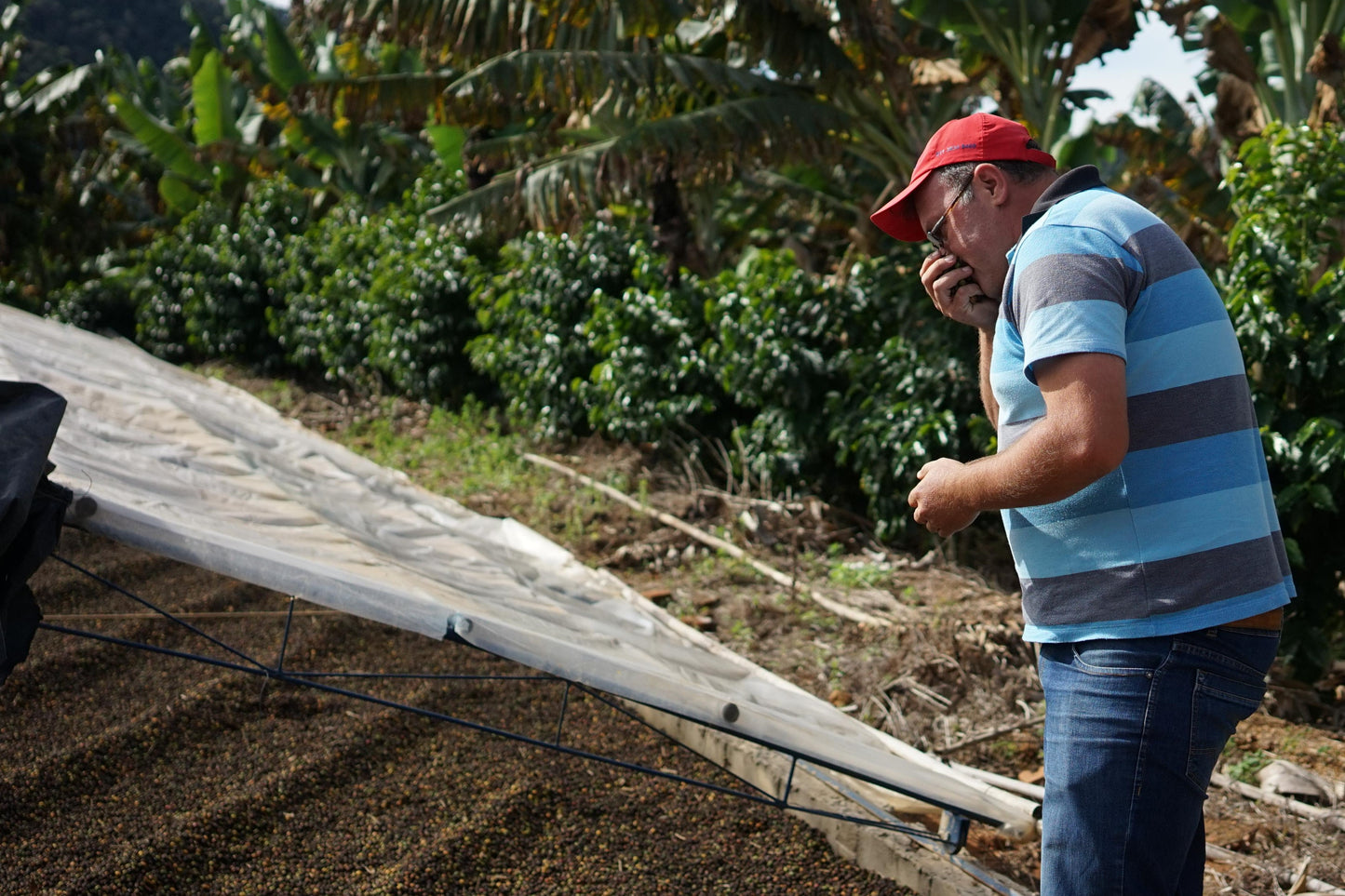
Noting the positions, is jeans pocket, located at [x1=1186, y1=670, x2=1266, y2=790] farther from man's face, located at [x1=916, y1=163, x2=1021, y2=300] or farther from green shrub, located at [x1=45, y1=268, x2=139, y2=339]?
green shrub, located at [x1=45, y1=268, x2=139, y2=339]

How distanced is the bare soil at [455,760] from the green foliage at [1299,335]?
0.49 metres

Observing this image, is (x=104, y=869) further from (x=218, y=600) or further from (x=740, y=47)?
(x=740, y=47)

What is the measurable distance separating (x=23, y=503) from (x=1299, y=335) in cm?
410

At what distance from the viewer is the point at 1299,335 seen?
3965mm

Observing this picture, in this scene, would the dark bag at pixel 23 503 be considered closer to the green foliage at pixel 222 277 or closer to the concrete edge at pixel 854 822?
the concrete edge at pixel 854 822

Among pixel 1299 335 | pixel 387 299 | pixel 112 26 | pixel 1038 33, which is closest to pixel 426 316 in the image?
pixel 387 299

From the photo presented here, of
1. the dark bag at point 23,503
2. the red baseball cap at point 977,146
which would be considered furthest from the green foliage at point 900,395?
the dark bag at point 23,503

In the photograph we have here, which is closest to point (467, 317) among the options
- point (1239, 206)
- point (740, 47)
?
point (740, 47)

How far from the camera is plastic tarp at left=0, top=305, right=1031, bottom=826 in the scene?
234cm

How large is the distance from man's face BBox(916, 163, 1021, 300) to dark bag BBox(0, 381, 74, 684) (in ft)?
5.65

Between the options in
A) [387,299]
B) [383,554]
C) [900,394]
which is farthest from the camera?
[387,299]

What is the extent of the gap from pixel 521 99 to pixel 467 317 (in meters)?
2.24

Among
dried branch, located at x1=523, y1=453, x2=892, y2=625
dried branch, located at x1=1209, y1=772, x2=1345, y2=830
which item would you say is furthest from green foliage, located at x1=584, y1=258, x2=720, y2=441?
dried branch, located at x1=1209, y1=772, x2=1345, y2=830

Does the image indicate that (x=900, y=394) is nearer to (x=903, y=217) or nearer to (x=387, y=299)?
(x=903, y=217)
